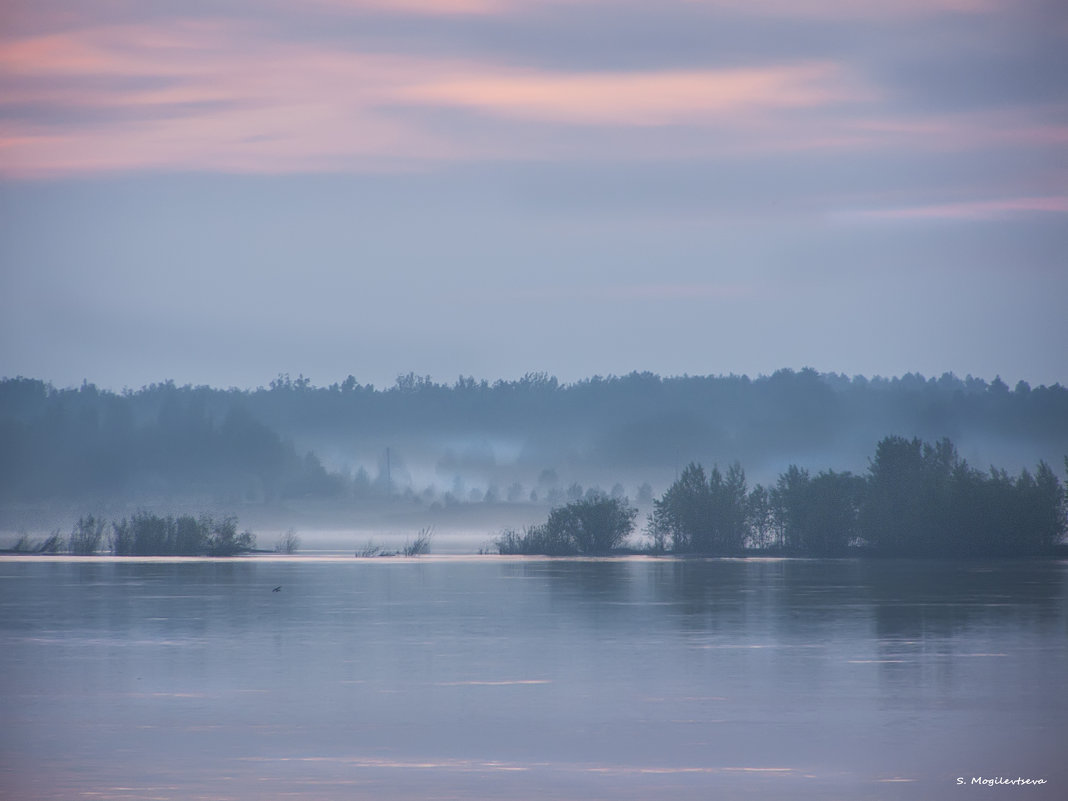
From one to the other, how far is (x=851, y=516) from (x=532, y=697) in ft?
175

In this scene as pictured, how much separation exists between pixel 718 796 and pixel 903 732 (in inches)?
155

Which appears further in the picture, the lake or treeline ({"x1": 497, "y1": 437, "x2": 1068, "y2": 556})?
treeline ({"x1": 497, "y1": 437, "x2": 1068, "y2": 556})

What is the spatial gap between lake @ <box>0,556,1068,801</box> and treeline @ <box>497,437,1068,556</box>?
102 ft

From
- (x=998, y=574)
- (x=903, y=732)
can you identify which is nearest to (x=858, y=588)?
(x=998, y=574)

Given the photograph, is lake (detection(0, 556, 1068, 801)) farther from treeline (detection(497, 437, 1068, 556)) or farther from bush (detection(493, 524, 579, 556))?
bush (detection(493, 524, 579, 556))

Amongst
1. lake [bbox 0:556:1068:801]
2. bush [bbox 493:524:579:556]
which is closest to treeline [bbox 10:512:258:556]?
bush [bbox 493:524:579:556]

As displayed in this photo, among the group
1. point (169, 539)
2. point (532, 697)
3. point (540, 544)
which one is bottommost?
point (532, 697)

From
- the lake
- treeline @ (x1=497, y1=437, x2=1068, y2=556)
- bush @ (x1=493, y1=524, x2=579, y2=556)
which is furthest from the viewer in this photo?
bush @ (x1=493, y1=524, x2=579, y2=556)

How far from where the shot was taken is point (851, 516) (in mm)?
69625

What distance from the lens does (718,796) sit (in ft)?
41.8

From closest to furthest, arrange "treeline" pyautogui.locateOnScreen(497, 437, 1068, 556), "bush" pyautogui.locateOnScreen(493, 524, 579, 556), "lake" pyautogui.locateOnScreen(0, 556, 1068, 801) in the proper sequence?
"lake" pyautogui.locateOnScreen(0, 556, 1068, 801) → "treeline" pyautogui.locateOnScreen(497, 437, 1068, 556) → "bush" pyautogui.locateOnScreen(493, 524, 579, 556)

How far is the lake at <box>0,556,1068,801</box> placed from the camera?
13531 mm

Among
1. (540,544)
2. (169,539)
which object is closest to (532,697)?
(540,544)

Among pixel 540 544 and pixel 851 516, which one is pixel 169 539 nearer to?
pixel 540 544
